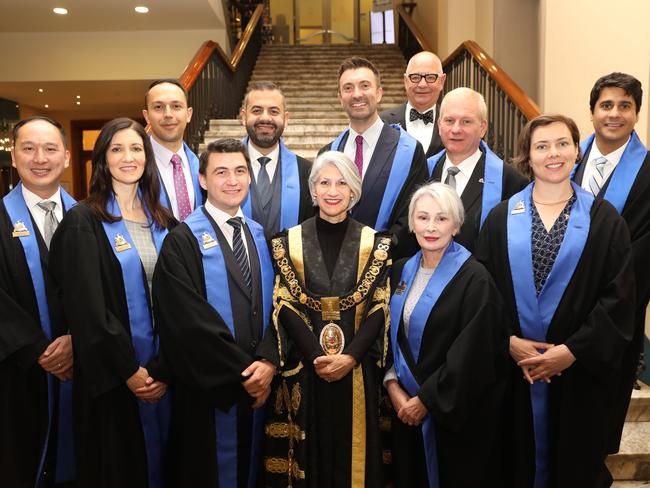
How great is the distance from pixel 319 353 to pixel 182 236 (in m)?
0.77

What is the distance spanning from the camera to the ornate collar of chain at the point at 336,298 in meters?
2.55

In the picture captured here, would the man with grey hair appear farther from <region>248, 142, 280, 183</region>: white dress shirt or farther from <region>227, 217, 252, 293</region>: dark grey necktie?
<region>227, 217, 252, 293</region>: dark grey necktie

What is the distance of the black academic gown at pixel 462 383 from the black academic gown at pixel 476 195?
37cm

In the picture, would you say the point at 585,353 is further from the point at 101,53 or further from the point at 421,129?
the point at 101,53

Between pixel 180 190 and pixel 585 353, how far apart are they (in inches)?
83.6

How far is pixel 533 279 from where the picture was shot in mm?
2555

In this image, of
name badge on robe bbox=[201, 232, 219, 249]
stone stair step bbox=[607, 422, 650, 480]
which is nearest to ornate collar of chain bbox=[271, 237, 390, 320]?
name badge on robe bbox=[201, 232, 219, 249]

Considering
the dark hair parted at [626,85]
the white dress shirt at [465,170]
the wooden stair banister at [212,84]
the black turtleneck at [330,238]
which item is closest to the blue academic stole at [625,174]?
the dark hair parted at [626,85]

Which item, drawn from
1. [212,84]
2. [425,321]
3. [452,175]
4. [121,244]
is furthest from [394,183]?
[212,84]

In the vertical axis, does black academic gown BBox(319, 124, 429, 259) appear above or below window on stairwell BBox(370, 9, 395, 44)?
below

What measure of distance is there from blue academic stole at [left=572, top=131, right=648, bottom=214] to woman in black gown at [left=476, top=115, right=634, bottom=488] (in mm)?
294

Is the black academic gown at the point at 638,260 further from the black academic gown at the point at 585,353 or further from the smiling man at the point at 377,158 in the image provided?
the smiling man at the point at 377,158

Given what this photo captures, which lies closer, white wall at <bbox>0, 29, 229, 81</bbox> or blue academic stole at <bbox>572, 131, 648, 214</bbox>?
blue academic stole at <bbox>572, 131, 648, 214</bbox>

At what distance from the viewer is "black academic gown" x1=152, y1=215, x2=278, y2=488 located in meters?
2.49
